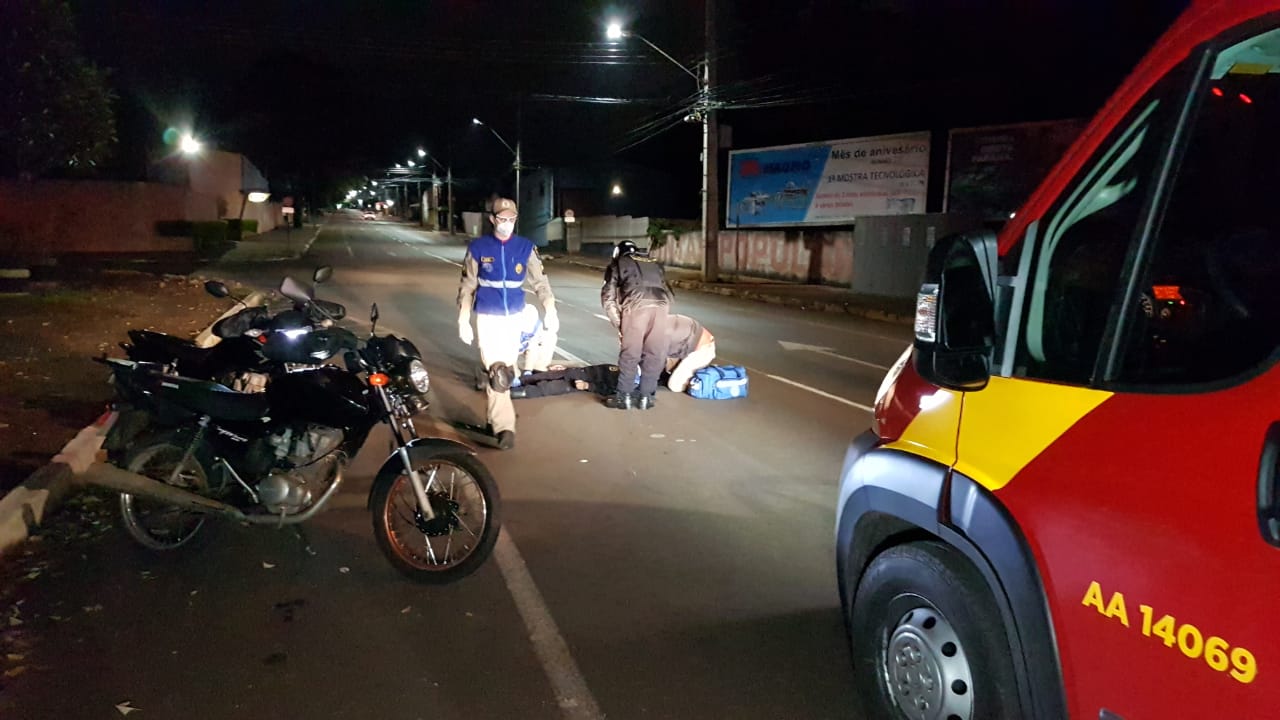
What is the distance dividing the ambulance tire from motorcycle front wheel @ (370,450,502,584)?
214 cm

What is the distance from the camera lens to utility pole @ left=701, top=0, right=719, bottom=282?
23906 millimetres

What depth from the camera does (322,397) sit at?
480cm

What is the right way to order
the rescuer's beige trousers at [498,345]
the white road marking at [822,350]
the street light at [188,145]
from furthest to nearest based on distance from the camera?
the street light at [188,145] < the white road marking at [822,350] < the rescuer's beige trousers at [498,345]

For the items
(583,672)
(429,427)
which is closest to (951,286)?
(583,672)

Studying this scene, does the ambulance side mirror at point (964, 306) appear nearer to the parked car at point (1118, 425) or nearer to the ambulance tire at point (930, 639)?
the parked car at point (1118, 425)

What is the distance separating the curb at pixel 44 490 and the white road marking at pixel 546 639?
2.41 m

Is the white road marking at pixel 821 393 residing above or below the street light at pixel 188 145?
below

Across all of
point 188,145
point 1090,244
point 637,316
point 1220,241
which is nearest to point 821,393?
point 637,316

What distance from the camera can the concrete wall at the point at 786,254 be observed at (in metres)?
26.6

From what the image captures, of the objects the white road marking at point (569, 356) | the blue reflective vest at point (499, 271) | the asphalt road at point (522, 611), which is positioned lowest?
the asphalt road at point (522, 611)

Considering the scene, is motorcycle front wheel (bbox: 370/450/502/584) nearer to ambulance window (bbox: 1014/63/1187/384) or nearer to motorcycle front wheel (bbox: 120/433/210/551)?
motorcycle front wheel (bbox: 120/433/210/551)

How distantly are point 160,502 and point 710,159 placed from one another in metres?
21.9

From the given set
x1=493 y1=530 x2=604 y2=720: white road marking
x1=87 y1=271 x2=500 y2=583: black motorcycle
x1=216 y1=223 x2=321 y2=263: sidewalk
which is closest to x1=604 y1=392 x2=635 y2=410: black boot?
x1=493 y1=530 x2=604 y2=720: white road marking

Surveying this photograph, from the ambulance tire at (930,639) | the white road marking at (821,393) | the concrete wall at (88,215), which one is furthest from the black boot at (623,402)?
the concrete wall at (88,215)
